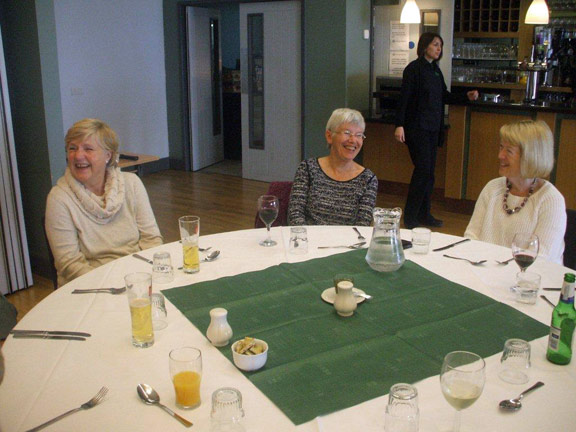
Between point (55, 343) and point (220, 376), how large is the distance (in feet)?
1.64

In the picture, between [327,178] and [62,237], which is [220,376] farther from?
[327,178]

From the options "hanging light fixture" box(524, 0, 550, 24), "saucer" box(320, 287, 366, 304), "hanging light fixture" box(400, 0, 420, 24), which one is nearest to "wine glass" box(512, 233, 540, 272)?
"saucer" box(320, 287, 366, 304)

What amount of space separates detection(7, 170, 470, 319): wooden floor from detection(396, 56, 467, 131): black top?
967mm

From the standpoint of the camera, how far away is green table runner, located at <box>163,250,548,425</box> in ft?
4.96

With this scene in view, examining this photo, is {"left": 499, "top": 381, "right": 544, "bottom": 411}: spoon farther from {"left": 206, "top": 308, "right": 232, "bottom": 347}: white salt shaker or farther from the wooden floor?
the wooden floor

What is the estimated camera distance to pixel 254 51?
7211mm

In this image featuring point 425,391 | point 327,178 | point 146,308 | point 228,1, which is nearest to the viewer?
point 425,391

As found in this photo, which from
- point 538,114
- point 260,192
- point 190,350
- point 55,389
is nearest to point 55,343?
point 55,389

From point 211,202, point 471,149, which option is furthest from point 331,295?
point 211,202

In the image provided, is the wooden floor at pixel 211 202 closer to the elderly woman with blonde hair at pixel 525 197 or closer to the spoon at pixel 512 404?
the elderly woman with blonde hair at pixel 525 197

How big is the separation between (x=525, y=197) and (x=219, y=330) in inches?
62.2

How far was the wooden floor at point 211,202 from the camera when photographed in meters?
5.72

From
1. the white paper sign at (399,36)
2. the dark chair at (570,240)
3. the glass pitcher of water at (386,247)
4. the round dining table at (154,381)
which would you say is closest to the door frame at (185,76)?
the white paper sign at (399,36)

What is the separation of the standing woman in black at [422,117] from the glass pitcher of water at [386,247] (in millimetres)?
3374
